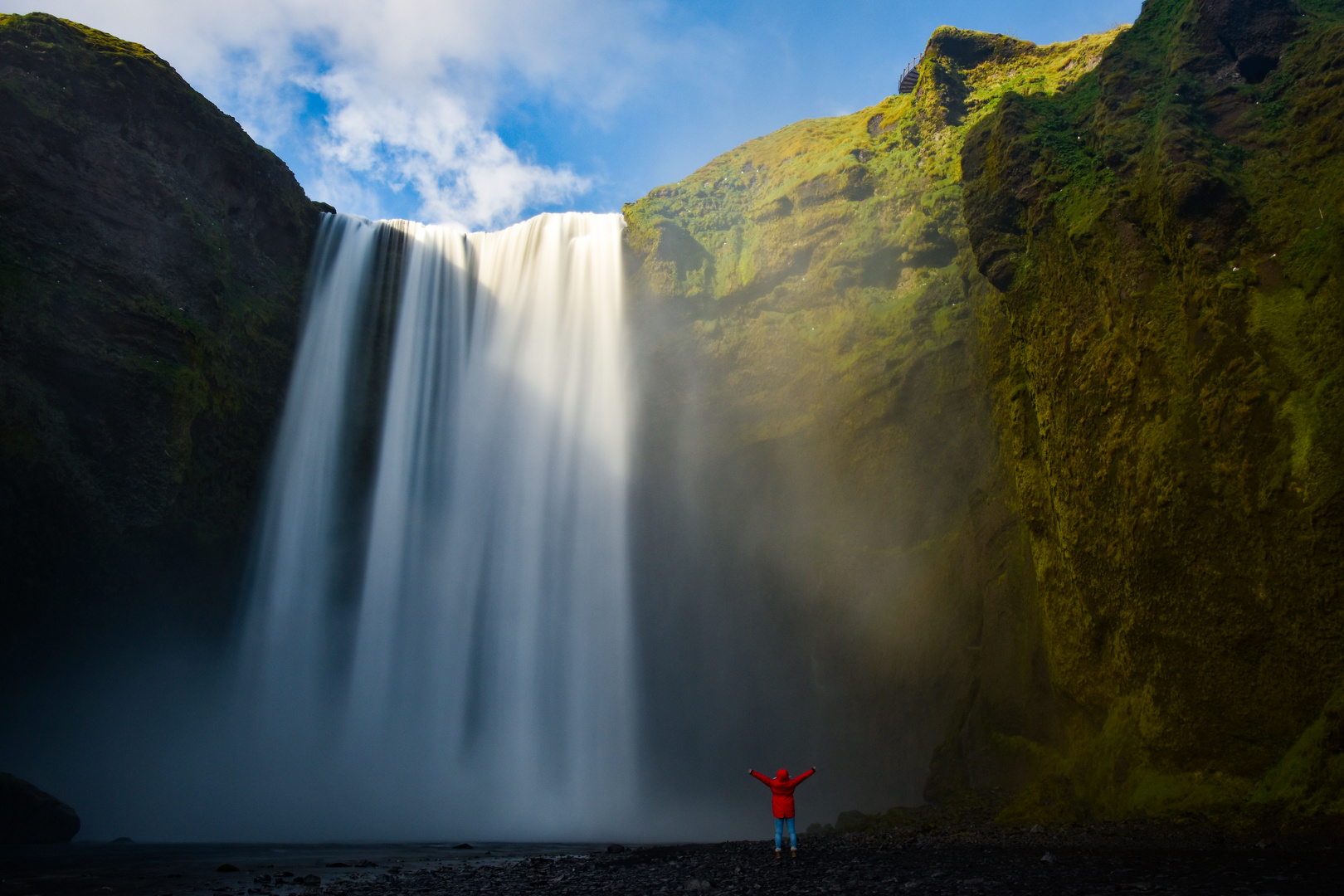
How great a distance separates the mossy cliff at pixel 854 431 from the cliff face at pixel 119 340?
12738 mm

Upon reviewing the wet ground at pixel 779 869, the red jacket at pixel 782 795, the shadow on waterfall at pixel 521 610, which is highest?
the shadow on waterfall at pixel 521 610

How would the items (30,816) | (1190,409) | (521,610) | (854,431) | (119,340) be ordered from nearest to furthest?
(1190,409) < (30,816) < (119,340) < (854,431) < (521,610)

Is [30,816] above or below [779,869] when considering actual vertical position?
above

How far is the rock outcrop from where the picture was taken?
559 inches

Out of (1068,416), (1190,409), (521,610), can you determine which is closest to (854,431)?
(1068,416)

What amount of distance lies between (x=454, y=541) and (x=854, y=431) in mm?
13230

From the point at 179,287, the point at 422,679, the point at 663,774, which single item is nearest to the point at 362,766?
the point at 422,679

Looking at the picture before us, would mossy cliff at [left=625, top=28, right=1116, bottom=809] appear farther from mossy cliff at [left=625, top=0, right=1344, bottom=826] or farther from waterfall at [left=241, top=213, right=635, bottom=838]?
waterfall at [left=241, top=213, right=635, bottom=838]

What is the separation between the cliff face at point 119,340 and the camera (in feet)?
58.2

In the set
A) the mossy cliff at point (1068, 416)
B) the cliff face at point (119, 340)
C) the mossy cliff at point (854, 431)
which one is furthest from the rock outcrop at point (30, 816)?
the mossy cliff at point (1068, 416)

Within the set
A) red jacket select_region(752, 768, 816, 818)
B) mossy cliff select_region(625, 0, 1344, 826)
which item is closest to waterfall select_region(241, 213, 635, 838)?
mossy cliff select_region(625, 0, 1344, 826)

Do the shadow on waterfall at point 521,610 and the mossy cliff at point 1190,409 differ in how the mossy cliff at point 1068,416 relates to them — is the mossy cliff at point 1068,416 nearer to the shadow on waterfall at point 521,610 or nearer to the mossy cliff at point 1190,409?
the mossy cliff at point 1190,409

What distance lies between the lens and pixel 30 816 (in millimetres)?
14547

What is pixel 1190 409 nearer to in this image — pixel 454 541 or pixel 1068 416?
pixel 1068 416
